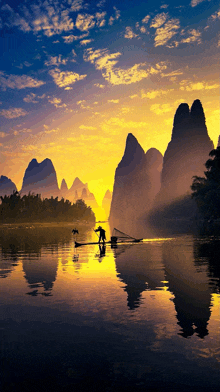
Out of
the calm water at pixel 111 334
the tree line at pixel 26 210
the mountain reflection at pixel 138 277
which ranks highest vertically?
the tree line at pixel 26 210

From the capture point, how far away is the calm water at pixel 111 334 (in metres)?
6.77

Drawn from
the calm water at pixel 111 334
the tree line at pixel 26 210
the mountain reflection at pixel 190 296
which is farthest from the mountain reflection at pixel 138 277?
the tree line at pixel 26 210

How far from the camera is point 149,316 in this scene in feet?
35.7

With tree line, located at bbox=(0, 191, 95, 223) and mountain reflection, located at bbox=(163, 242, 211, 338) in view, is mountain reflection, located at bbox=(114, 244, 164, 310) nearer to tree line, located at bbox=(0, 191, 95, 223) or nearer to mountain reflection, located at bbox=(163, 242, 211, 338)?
mountain reflection, located at bbox=(163, 242, 211, 338)

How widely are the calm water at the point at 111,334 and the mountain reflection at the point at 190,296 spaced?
0.11ft

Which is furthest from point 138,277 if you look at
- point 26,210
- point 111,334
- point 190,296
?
point 26,210

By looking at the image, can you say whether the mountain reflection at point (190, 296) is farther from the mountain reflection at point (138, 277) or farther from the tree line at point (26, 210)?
the tree line at point (26, 210)

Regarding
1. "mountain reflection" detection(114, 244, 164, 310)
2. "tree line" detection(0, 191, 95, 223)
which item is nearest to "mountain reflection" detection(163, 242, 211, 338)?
"mountain reflection" detection(114, 244, 164, 310)

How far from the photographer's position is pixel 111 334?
30.6 ft

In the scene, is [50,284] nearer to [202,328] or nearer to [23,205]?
[202,328]

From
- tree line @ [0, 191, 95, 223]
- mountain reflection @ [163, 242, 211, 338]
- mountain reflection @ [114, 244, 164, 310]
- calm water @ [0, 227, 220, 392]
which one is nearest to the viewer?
calm water @ [0, 227, 220, 392]

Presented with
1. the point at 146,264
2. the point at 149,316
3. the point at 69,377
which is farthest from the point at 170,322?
the point at 146,264

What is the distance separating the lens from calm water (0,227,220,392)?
6.77m

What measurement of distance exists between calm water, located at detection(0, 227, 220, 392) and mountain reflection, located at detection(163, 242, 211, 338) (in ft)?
0.11
